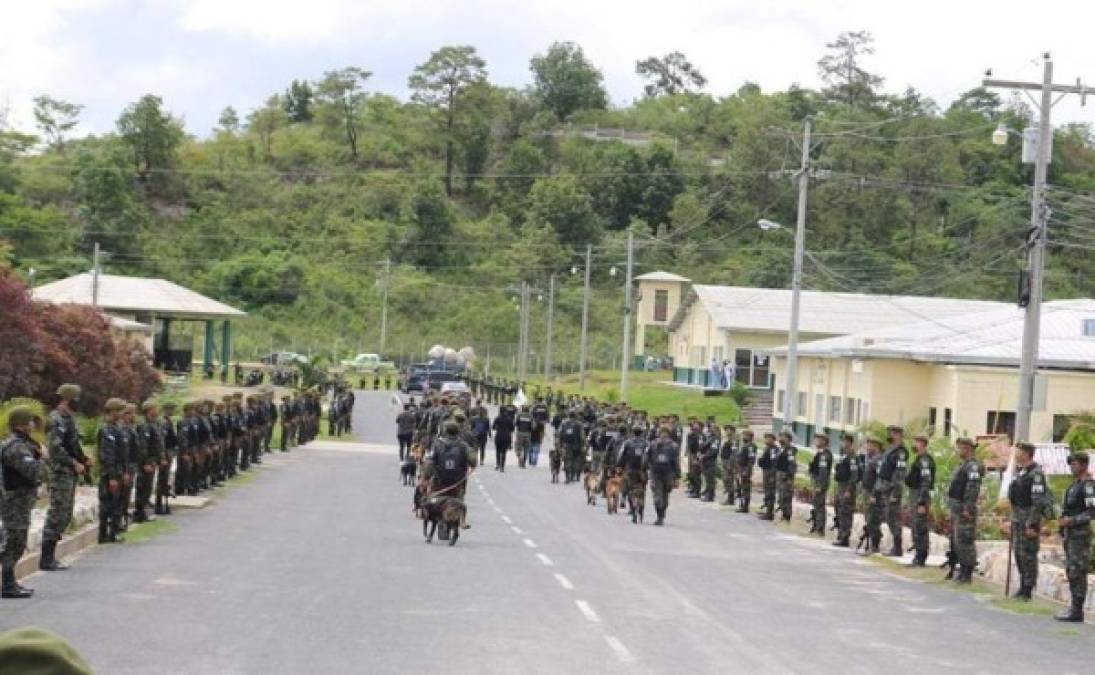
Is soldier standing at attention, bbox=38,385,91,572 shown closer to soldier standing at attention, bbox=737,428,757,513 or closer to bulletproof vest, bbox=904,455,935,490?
bulletproof vest, bbox=904,455,935,490

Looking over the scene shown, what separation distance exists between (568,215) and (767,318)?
4426 cm

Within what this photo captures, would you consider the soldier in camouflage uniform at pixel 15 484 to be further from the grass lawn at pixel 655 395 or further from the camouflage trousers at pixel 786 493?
the grass lawn at pixel 655 395

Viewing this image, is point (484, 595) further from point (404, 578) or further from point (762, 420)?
point (762, 420)

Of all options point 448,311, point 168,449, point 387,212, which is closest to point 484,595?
point 168,449

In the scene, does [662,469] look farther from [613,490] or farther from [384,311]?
[384,311]

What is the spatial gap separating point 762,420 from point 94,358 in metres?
37.9

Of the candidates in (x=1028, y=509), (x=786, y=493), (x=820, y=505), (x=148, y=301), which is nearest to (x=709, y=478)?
(x=786, y=493)

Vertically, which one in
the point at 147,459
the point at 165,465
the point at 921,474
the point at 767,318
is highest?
the point at 767,318

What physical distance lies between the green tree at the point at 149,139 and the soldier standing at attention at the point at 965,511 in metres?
121

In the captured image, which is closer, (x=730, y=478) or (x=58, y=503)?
(x=58, y=503)

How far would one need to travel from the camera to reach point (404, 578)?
61.3 feet

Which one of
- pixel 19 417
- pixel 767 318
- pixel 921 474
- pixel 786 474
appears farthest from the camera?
pixel 767 318

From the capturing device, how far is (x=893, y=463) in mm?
26953

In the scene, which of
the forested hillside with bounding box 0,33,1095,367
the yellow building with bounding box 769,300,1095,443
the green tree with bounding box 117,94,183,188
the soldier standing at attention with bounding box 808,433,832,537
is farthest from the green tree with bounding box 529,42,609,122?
the soldier standing at attention with bounding box 808,433,832,537
